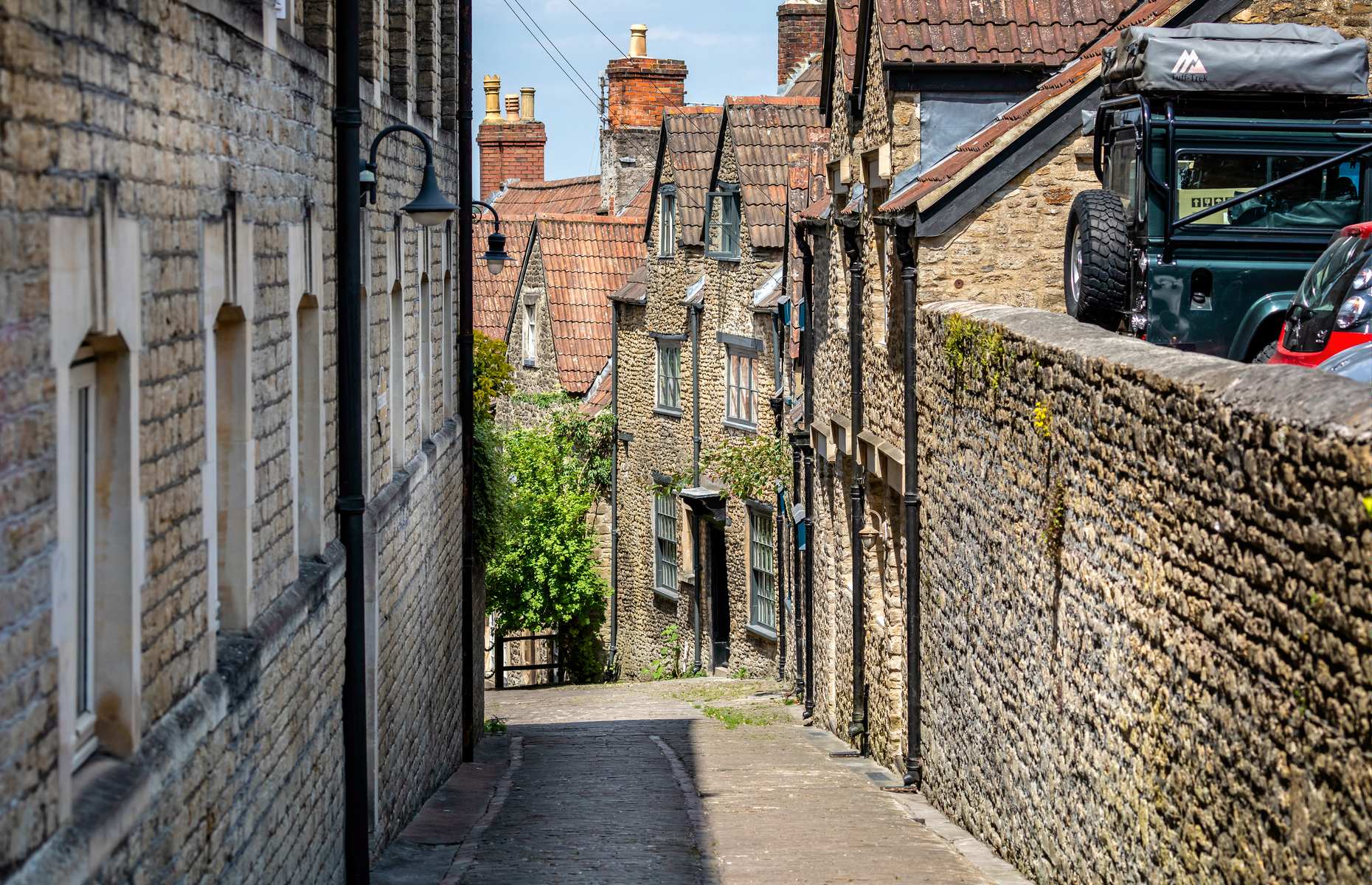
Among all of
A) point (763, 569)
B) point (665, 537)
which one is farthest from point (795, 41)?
point (763, 569)

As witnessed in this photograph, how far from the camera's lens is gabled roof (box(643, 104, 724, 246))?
28.9 metres

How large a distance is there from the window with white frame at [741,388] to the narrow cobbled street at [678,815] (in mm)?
6707

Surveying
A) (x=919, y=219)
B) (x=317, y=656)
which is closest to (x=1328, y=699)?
(x=317, y=656)

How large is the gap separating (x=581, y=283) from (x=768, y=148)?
7.81 meters

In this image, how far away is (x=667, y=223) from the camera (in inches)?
1195

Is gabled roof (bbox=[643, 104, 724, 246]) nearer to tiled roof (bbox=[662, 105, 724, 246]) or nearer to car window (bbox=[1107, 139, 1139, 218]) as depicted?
tiled roof (bbox=[662, 105, 724, 246])

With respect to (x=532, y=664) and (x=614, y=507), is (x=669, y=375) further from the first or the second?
(x=532, y=664)

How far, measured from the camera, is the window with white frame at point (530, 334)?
114ft

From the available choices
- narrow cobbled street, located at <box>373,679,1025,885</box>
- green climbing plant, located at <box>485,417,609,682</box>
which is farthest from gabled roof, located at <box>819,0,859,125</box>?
green climbing plant, located at <box>485,417,609,682</box>

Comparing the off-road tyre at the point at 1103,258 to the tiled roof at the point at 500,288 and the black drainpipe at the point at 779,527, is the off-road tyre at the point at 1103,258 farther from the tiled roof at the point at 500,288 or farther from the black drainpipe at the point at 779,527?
the tiled roof at the point at 500,288

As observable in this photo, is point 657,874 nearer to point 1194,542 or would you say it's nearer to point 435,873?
point 435,873

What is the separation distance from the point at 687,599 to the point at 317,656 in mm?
20887

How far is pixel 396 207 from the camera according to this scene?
41.5ft

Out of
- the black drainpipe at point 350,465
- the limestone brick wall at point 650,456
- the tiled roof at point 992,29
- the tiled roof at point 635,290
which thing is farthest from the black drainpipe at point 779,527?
the black drainpipe at point 350,465
